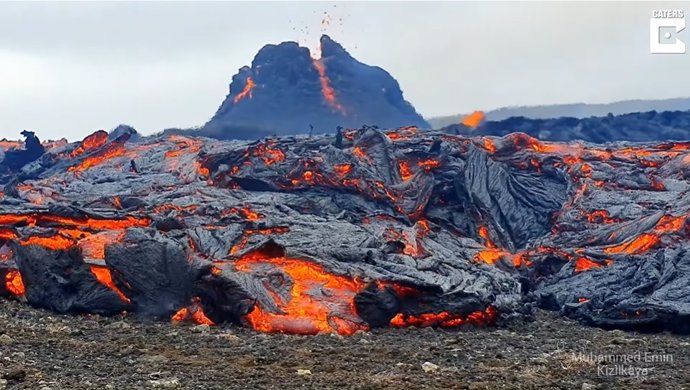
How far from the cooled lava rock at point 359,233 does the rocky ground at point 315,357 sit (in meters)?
0.78

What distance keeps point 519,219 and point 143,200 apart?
1369cm

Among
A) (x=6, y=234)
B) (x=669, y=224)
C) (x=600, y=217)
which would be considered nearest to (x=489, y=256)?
(x=669, y=224)

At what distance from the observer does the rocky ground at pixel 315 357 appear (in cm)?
936

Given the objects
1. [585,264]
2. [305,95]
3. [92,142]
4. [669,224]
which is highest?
[305,95]

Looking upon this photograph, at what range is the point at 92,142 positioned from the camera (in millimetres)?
38781

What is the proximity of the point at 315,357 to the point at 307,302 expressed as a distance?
11.9ft

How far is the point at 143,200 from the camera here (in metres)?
24.5

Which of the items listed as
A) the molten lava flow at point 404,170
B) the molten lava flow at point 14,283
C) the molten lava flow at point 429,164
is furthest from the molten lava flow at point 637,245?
the molten lava flow at point 14,283

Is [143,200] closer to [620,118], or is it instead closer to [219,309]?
[219,309]

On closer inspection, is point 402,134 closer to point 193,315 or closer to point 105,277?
point 105,277

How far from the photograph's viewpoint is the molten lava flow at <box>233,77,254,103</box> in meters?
87.8

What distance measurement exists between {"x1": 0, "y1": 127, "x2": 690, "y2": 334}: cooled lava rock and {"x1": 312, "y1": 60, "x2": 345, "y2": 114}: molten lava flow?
171ft

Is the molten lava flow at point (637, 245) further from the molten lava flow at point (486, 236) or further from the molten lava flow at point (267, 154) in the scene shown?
Result: the molten lava flow at point (267, 154)

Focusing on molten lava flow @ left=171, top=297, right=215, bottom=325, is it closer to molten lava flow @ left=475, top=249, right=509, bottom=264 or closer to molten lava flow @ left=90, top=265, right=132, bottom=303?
molten lava flow @ left=90, top=265, right=132, bottom=303
